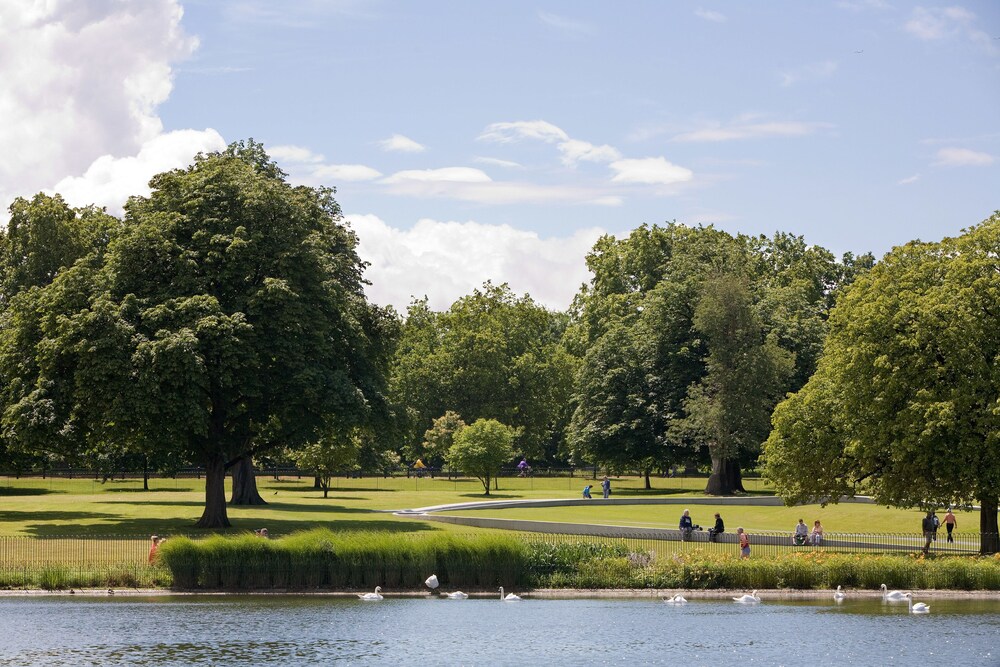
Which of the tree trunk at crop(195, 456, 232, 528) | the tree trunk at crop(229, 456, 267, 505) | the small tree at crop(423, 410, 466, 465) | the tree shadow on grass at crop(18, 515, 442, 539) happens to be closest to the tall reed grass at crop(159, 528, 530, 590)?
the tree shadow on grass at crop(18, 515, 442, 539)

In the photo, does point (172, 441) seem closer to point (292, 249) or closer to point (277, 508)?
point (292, 249)

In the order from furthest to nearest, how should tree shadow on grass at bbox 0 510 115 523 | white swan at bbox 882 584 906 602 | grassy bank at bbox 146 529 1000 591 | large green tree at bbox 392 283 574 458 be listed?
1. large green tree at bbox 392 283 574 458
2. tree shadow on grass at bbox 0 510 115 523
3. grassy bank at bbox 146 529 1000 591
4. white swan at bbox 882 584 906 602

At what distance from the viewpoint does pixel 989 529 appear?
5375 cm

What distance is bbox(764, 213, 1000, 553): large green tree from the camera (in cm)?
5150

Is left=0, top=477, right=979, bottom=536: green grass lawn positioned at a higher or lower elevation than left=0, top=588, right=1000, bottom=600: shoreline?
higher

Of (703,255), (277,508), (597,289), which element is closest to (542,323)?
(597,289)

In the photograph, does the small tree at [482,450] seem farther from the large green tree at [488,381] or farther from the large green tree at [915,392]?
the large green tree at [915,392]

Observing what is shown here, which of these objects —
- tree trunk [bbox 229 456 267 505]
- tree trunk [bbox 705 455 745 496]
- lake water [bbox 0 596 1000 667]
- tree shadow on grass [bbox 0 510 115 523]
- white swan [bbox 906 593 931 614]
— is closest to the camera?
lake water [bbox 0 596 1000 667]

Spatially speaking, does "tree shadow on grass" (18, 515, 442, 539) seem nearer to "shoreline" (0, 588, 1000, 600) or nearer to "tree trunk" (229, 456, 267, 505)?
"shoreline" (0, 588, 1000, 600)

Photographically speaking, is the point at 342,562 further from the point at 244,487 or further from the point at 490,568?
the point at 244,487

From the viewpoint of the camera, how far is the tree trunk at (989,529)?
2080 inches

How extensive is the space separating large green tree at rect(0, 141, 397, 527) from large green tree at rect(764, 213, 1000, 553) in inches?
893

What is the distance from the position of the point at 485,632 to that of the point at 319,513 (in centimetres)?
3739

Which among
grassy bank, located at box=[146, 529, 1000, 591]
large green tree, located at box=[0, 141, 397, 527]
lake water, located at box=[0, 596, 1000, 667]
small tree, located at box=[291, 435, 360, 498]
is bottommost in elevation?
lake water, located at box=[0, 596, 1000, 667]
